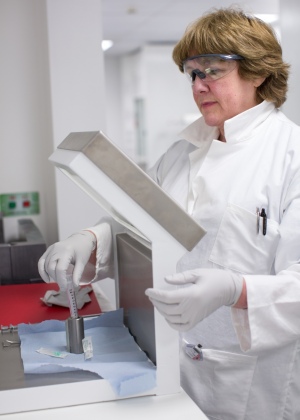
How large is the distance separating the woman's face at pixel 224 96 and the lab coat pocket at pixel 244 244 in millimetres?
307

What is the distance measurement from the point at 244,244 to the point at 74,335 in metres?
0.51

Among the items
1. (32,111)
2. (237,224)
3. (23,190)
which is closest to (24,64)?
(32,111)

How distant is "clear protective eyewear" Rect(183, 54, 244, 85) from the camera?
5.45 feet

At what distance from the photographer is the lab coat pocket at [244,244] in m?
1.54

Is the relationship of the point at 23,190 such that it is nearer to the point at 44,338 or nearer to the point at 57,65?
the point at 57,65

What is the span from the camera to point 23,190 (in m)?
3.31

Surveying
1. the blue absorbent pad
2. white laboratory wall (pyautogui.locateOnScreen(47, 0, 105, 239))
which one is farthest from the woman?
white laboratory wall (pyautogui.locateOnScreen(47, 0, 105, 239))

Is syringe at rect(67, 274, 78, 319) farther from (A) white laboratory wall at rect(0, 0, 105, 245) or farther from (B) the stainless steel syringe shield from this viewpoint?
(A) white laboratory wall at rect(0, 0, 105, 245)

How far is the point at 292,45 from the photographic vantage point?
10.2 feet

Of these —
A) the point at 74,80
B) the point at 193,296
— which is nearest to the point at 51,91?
the point at 74,80

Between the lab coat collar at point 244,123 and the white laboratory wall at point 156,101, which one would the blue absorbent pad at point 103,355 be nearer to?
the lab coat collar at point 244,123

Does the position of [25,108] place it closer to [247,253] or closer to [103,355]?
[247,253]

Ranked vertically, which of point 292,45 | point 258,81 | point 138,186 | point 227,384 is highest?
point 292,45

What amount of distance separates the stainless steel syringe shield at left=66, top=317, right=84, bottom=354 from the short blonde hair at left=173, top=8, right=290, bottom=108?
85cm
